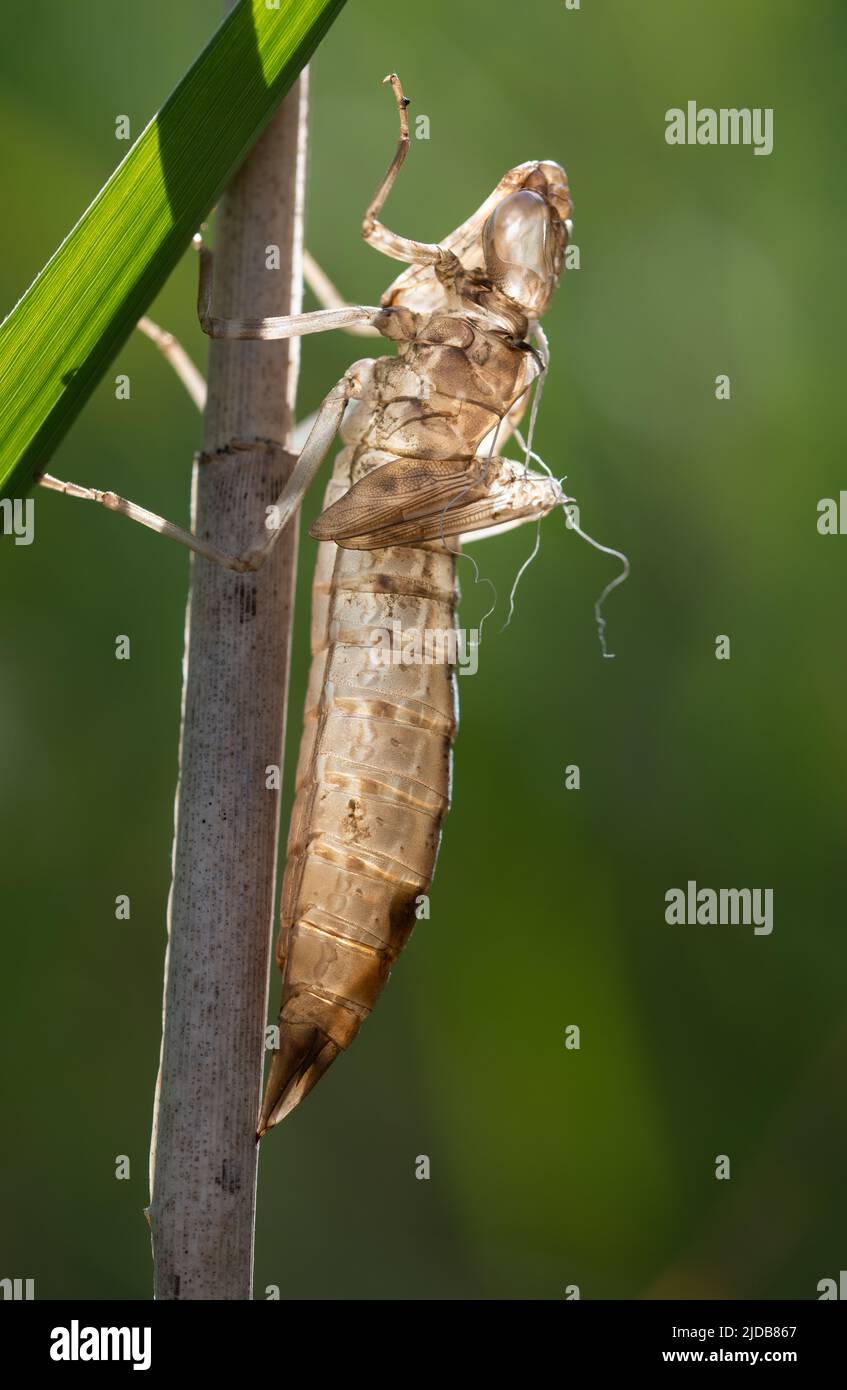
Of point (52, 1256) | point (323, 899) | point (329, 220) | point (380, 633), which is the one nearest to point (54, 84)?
point (329, 220)

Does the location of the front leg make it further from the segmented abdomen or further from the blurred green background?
the blurred green background

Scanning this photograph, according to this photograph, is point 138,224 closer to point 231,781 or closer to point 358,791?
point 231,781

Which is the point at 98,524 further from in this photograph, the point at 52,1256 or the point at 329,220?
the point at 52,1256

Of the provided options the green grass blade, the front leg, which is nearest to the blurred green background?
the front leg

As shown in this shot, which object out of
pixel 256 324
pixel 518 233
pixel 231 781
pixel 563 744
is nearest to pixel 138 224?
pixel 256 324

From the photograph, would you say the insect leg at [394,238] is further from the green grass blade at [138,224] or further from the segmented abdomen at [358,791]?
the green grass blade at [138,224]

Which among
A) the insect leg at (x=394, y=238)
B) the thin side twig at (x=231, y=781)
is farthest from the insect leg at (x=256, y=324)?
the insect leg at (x=394, y=238)
